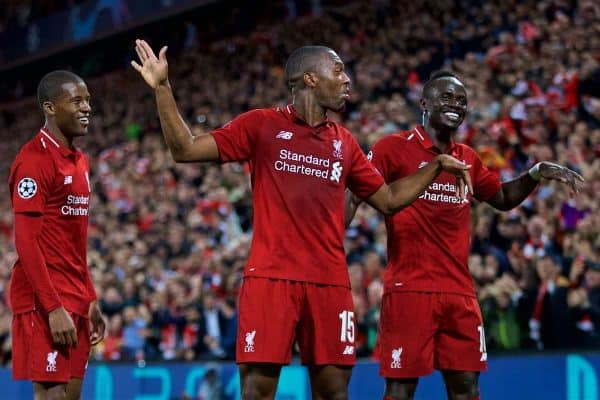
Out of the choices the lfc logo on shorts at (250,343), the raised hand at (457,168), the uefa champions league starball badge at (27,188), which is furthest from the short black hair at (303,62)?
the uefa champions league starball badge at (27,188)

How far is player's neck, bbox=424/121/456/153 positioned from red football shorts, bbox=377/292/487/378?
89 centimetres

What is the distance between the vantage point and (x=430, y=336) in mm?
6500

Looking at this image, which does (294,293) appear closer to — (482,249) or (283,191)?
(283,191)

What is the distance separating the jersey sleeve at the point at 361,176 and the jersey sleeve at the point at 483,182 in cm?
126

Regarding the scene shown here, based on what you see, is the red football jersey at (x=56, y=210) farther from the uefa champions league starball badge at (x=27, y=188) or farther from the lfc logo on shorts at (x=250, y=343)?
the lfc logo on shorts at (x=250, y=343)

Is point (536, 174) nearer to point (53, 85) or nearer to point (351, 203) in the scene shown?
point (351, 203)

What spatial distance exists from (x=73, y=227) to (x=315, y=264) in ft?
5.11

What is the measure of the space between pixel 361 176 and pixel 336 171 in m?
0.25

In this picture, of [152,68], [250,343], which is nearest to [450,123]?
[250,343]

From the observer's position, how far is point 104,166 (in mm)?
20594

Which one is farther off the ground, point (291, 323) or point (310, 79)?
point (310, 79)

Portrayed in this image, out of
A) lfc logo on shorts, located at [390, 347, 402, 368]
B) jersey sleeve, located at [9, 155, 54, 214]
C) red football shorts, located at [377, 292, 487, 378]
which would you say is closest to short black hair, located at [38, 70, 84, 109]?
jersey sleeve, located at [9, 155, 54, 214]

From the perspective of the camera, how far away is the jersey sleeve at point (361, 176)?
5680 mm

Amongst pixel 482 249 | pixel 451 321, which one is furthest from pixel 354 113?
pixel 451 321
